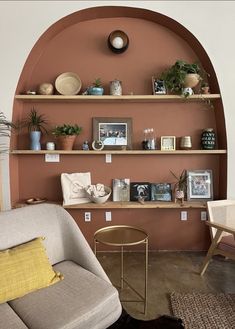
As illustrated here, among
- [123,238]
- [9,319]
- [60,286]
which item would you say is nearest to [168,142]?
[123,238]

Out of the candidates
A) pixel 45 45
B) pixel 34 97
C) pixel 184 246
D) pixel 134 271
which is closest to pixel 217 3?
pixel 45 45

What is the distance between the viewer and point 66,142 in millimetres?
2986

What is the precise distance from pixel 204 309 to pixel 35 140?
2294 millimetres

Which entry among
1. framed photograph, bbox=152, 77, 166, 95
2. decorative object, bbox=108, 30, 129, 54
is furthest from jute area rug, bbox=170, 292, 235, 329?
decorative object, bbox=108, 30, 129, 54

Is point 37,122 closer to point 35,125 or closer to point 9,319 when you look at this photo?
point 35,125

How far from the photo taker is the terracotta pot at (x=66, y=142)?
2973mm

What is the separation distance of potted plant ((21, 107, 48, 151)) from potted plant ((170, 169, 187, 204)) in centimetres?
160

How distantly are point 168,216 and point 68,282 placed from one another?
172 cm

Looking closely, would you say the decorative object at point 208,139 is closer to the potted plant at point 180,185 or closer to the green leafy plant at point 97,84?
the potted plant at point 180,185

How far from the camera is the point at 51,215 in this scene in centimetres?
208

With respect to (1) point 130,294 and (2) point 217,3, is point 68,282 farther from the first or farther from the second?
(2) point 217,3

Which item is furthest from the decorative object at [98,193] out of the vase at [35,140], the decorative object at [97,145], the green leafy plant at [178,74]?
the green leafy plant at [178,74]

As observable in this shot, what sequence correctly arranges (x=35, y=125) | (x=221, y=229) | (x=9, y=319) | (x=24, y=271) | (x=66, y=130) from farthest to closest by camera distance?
1. (x=35, y=125)
2. (x=66, y=130)
3. (x=221, y=229)
4. (x=24, y=271)
5. (x=9, y=319)

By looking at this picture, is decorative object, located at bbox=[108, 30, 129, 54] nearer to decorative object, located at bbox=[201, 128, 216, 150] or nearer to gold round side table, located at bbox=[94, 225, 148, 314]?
decorative object, located at bbox=[201, 128, 216, 150]
